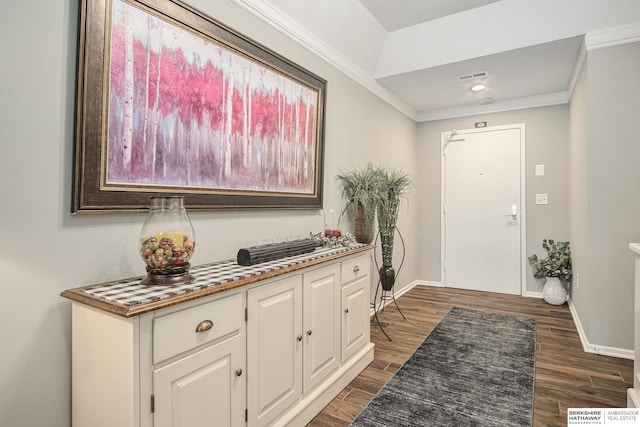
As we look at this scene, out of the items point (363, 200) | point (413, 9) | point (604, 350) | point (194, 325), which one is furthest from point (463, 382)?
point (413, 9)

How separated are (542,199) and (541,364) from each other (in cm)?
245

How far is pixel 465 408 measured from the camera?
2.00 m

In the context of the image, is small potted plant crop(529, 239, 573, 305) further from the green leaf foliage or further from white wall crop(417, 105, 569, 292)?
white wall crop(417, 105, 569, 292)

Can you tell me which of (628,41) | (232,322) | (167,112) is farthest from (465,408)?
(628,41)

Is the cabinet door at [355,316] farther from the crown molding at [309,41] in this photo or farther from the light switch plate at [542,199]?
the light switch plate at [542,199]

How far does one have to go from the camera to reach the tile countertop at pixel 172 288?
1.12 metres

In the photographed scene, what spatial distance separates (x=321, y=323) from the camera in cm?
205

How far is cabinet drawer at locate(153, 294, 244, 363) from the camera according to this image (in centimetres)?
117

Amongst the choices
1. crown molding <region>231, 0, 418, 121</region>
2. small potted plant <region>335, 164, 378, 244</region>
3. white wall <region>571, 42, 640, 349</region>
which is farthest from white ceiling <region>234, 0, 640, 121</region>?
small potted plant <region>335, 164, 378, 244</region>

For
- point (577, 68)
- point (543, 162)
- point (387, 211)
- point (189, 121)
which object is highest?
point (577, 68)

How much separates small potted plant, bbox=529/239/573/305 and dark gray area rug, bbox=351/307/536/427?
102 cm

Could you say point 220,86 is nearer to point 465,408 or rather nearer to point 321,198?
point 321,198

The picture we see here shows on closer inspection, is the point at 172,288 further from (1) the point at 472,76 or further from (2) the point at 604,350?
(1) the point at 472,76

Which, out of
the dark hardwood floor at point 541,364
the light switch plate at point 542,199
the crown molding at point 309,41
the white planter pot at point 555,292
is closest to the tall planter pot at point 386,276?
the dark hardwood floor at point 541,364
